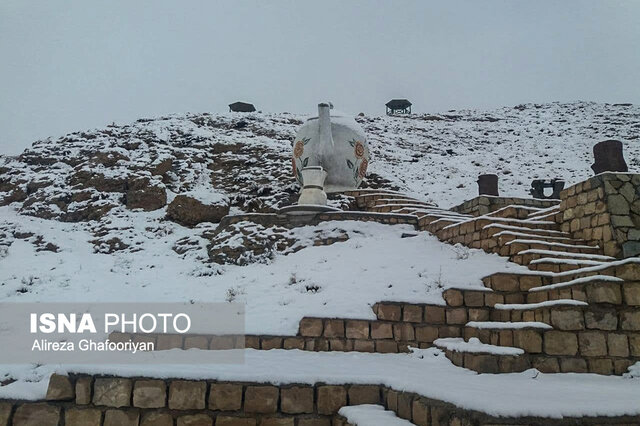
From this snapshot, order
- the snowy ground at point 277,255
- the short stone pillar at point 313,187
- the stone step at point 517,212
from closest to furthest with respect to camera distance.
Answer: the snowy ground at point 277,255
the stone step at point 517,212
the short stone pillar at point 313,187

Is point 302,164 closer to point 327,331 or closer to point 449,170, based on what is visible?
point 327,331

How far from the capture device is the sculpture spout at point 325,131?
43.8 ft

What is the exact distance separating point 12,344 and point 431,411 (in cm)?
753

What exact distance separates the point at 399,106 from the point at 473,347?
4673 centimetres

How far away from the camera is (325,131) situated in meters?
13.4

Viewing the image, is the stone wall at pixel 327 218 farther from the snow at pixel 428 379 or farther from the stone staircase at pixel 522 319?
the snow at pixel 428 379

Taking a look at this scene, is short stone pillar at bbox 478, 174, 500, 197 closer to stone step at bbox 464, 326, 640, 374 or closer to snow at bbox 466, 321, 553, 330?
snow at bbox 466, 321, 553, 330

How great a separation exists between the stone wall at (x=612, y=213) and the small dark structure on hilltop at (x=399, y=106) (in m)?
43.2

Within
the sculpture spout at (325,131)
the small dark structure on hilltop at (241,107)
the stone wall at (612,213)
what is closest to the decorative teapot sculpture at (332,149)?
the sculpture spout at (325,131)

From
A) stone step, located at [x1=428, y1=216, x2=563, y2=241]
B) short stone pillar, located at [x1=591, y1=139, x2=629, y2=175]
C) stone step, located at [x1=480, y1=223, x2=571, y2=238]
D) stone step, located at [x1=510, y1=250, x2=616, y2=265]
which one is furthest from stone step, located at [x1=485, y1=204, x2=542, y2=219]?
stone step, located at [x1=510, y1=250, x2=616, y2=265]

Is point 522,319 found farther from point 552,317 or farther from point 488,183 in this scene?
point 488,183

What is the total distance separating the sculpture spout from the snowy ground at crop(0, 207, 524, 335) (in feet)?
10.4

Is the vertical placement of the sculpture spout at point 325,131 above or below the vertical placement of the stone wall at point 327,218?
above

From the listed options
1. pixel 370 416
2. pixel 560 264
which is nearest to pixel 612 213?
pixel 560 264
